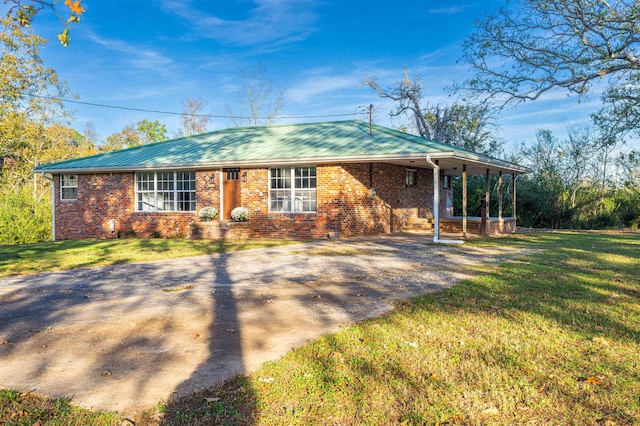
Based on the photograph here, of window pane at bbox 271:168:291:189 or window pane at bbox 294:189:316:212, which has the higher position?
window pane at bbox 271:168:291:189

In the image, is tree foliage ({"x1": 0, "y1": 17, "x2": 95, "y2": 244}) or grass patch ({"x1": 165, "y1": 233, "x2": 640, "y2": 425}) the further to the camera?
tree foliage ({"x1": 0, "y1": 17, "x2": 95, "y2": 244})

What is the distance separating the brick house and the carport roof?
5cm

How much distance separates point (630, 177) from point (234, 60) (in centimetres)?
2791

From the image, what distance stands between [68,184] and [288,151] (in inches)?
389


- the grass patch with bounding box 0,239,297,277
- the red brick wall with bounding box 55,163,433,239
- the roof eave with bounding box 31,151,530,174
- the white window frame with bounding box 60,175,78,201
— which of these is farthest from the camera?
the white window frame with bounding box 60,175,78,201

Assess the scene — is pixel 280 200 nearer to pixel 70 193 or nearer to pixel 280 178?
pixel 280 178

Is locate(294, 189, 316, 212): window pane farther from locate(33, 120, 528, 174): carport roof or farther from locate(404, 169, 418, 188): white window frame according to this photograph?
locate(404, 169, 418, 188): white window frame

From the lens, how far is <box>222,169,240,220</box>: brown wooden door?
55.6 feet

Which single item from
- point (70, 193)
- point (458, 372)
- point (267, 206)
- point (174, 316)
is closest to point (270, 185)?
point (267, 206)

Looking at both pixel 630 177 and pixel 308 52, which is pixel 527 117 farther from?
pixel 308 52

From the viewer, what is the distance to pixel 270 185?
16.4 meters

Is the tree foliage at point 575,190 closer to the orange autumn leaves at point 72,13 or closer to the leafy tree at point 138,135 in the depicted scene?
the orange autumn leaves at point 72,13

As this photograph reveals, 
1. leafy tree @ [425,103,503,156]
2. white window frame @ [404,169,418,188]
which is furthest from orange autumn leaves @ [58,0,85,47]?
leafy tree @ [425,103,503,156]

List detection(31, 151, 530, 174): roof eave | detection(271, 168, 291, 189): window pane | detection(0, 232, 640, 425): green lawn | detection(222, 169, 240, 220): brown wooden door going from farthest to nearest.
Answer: detection(222, 169, 240, 220): brown wooden door
detection(271, 168, 291, 189): window pane
detection(31, 151, 530, 174): roof eave
detection(0, 232, 640, 425): green lawn
